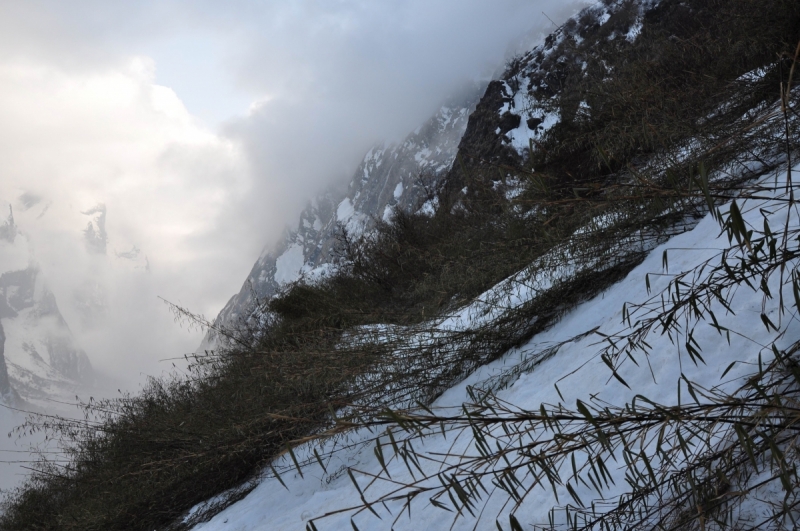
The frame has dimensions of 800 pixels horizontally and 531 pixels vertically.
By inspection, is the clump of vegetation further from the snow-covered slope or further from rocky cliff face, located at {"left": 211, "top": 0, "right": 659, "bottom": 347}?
the snow-covered slope

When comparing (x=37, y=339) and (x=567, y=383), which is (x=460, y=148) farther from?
(x=37, y=339)

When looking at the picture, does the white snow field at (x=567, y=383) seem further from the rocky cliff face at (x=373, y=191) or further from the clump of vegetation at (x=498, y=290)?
the rocky cliff face at (x=373, y=191)

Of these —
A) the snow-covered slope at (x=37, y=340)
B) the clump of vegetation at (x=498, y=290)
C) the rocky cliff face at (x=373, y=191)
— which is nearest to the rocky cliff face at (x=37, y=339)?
the snow-covered slope at (x=37, y=340)

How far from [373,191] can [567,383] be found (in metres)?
94.2

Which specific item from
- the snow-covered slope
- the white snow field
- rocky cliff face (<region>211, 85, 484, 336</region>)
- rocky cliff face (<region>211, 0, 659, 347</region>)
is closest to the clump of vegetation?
the white snow field

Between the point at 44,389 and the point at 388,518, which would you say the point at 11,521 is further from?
the point at 44,389

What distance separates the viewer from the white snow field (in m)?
1.39

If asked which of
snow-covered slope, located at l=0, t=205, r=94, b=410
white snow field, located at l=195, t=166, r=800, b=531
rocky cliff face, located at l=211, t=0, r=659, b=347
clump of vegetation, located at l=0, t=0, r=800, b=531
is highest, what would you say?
snow-covered slope, located at l=0, t=205, r=94, b=410

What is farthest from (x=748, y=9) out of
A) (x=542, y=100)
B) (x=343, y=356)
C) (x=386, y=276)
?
(x=386, y=276)

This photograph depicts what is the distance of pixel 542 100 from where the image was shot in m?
3.65

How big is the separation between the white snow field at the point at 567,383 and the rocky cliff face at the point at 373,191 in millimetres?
38321

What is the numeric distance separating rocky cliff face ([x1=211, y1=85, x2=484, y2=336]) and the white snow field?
1509 inches

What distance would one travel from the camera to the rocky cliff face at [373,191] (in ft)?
213

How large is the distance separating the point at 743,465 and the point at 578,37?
46.3ft
